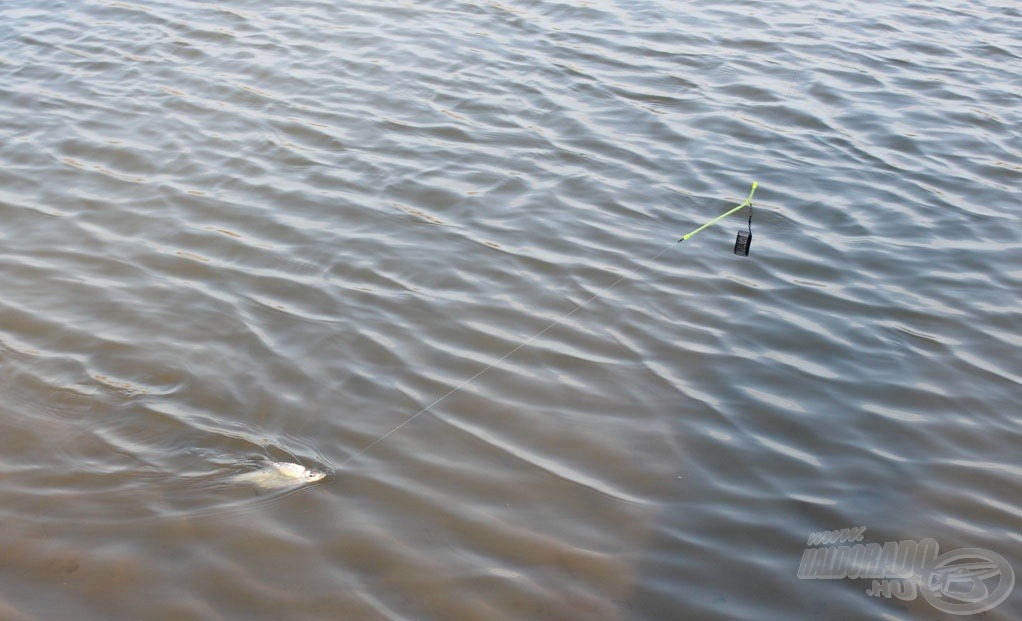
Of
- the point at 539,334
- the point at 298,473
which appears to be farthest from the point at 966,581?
the point at 298,473

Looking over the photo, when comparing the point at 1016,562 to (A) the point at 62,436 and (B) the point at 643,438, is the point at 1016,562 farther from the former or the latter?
(A) the point at 62,436

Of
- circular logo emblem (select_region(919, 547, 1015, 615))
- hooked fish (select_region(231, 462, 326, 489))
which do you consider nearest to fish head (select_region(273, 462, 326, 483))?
hooked fish (select_region(231, 462, 326, 489))

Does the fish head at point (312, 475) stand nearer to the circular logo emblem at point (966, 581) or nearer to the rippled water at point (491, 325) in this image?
the rippled water at point (491, 325)

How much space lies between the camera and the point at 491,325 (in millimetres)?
4629

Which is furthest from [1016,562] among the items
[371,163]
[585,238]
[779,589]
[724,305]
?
[371,163]

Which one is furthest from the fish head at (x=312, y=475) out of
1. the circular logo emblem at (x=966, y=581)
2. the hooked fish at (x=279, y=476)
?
the circular logo emblem at (x=966, y=581)

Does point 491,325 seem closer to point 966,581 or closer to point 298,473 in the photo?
point 298,473

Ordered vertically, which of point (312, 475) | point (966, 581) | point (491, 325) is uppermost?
point (491, 325)

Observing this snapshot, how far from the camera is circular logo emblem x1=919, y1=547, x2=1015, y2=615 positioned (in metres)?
3.26

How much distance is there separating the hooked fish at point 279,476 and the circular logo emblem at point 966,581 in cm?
219

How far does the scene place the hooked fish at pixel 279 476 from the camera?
3600mm

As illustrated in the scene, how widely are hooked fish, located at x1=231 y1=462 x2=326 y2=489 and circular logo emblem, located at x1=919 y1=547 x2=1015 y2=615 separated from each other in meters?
2.19

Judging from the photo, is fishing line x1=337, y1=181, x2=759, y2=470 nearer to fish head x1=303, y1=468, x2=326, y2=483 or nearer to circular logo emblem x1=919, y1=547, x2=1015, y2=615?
fish head x1=303, y1=468, x2=326, y2=483

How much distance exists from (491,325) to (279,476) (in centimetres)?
137
